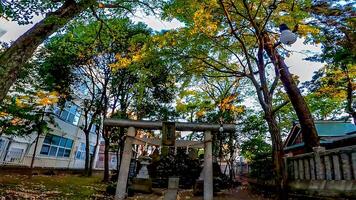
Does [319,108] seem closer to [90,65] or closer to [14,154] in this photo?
[90,65]

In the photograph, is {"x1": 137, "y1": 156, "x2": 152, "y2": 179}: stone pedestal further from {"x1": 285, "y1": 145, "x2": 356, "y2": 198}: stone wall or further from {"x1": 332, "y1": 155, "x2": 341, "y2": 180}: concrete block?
{"x1": 332, "y1": 155, "x2": 341, "y2": 180}: concrete block

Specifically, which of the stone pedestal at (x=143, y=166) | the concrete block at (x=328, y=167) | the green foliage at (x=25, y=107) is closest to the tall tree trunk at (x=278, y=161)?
the concrete block at (x=328, y=167)

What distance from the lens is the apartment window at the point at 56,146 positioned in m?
22.9

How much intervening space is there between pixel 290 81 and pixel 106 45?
12.1 metres

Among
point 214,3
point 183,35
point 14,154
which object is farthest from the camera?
point 14,154

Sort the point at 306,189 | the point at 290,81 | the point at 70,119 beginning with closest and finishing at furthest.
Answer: the point at 306,189
the point at 290,81
the point at 70,119

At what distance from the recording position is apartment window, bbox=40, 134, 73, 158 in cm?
2286

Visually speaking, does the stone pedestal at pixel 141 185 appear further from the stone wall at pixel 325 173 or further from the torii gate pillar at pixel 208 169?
the stone wall at pixel 325 173

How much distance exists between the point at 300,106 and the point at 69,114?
22.4m

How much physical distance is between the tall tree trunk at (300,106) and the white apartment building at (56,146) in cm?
1619

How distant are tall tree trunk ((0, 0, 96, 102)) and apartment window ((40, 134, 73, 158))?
722 inches

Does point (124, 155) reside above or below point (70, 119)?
below

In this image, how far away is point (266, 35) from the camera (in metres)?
10.1

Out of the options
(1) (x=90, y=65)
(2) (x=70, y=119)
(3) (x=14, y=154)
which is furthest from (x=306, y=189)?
(2) (x=70, y=119)
